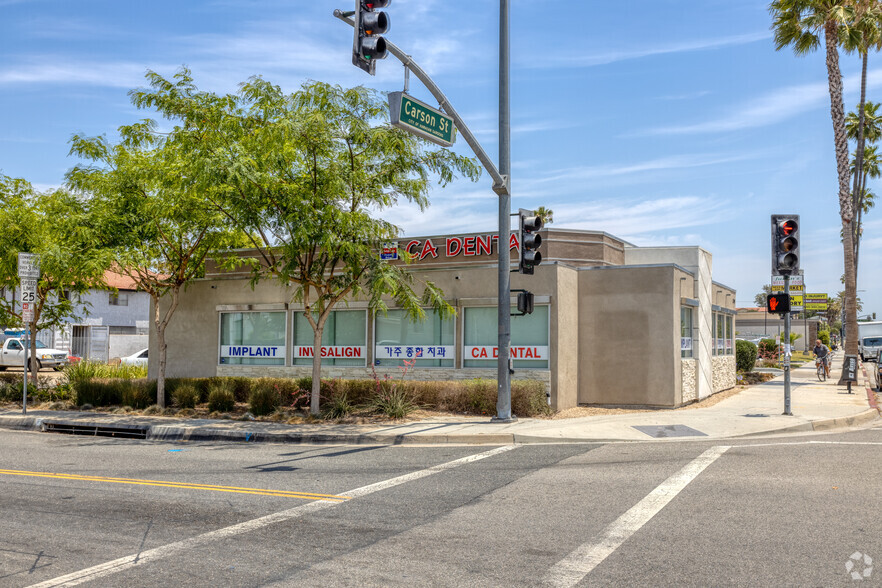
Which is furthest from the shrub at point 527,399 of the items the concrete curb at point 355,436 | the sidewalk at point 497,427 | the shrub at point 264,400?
the shrub at point 264,400

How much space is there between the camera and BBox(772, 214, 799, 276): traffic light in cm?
1547

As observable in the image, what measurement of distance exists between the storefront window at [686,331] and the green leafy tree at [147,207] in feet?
38.9

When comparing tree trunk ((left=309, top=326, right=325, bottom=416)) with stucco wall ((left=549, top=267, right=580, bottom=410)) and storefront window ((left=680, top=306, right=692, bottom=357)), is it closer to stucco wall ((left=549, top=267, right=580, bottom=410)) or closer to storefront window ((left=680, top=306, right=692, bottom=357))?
stucco wall ((left=549, top=267, right=580, bottom=410))

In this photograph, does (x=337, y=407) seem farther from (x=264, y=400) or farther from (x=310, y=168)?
(x=310, y=168)

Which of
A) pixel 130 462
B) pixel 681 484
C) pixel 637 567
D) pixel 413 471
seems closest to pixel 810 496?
pixel 681 484

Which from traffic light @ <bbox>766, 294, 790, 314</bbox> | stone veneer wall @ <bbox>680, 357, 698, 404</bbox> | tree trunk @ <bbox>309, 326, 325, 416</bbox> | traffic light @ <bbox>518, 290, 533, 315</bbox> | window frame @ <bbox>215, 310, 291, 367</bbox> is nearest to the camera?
traffic light @ <bbox>518, 290, 533, 315</bbox>

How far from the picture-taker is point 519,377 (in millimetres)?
17906

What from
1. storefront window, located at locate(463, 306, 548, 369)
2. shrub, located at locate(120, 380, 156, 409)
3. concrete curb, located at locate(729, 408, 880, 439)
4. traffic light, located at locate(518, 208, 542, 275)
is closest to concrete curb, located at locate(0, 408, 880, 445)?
concrete curb, located at locate(729, 408, 880, 439)

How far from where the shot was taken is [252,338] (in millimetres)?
21500

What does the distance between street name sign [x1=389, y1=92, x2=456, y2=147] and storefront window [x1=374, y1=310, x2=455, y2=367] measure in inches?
277

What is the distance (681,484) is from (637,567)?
11.5 feet

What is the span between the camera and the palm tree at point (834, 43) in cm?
2523

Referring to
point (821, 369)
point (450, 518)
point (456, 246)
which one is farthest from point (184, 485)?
point (821, 369)

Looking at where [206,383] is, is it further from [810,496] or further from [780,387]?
[780,387]
